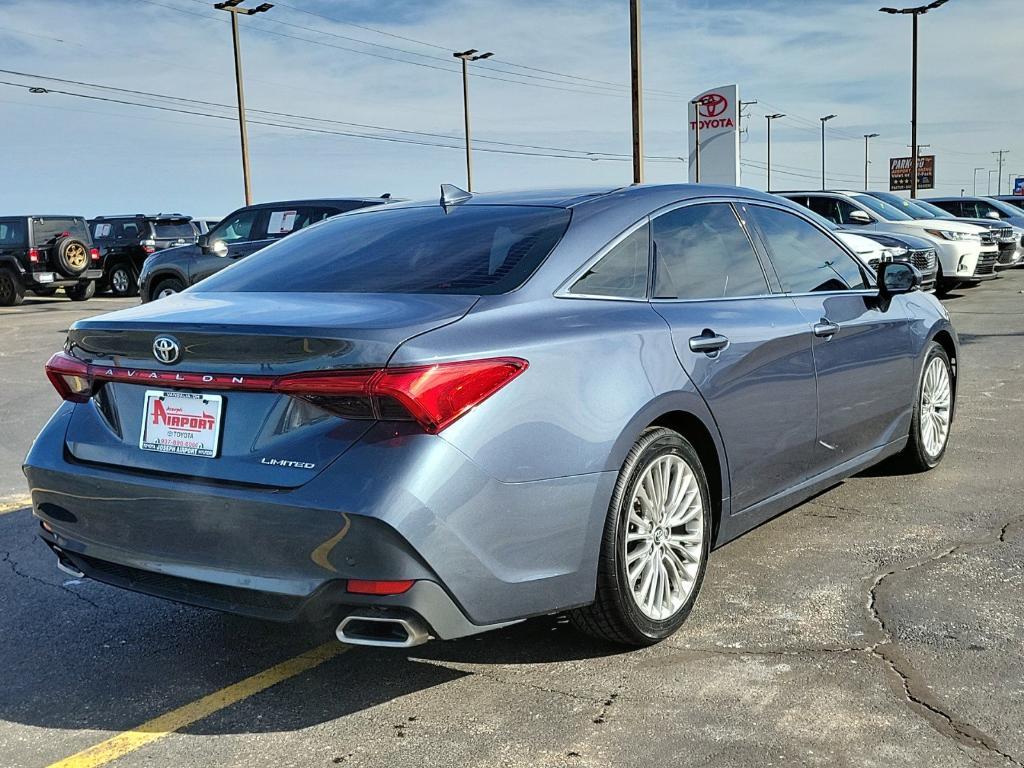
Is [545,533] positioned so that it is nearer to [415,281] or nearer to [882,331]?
[415,281]

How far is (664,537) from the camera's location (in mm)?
3615

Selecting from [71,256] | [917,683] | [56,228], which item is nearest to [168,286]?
[71,256]

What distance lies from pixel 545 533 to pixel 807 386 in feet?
5.70

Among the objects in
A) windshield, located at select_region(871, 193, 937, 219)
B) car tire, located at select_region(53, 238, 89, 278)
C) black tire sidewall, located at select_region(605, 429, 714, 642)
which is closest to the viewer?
black tire sidewall, located at select_region(605, 429, 714, 642)

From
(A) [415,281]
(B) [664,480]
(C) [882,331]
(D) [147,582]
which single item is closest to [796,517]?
(C) [882,331]

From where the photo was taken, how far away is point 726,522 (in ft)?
13.0

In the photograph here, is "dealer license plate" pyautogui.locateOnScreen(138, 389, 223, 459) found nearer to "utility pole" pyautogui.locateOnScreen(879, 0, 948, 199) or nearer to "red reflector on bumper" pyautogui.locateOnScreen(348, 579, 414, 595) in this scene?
"red reflector on bumper" pyautogui.locateOnScreen(348, 579, 414, 595)

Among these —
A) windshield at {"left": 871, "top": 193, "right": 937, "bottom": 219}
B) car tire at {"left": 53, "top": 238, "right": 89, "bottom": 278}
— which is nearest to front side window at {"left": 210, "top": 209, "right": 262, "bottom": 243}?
car tire at {"left": 53, "top": 238, "right": 89, "bottom": 278}

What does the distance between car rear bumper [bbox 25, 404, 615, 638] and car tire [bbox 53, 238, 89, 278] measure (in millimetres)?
20919

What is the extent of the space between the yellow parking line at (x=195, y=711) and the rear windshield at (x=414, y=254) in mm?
1217

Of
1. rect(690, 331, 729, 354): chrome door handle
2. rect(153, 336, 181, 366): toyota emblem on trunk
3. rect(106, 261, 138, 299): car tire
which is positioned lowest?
rect(106, 261, 138, 299): car tire

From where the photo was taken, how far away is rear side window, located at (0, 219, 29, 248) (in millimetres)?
22727

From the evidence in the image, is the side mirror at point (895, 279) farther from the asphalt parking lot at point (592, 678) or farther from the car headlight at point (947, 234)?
the car headlight at point (947, 234)

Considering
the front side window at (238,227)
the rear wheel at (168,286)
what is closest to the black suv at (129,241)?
the rear wheel at (168,286)
